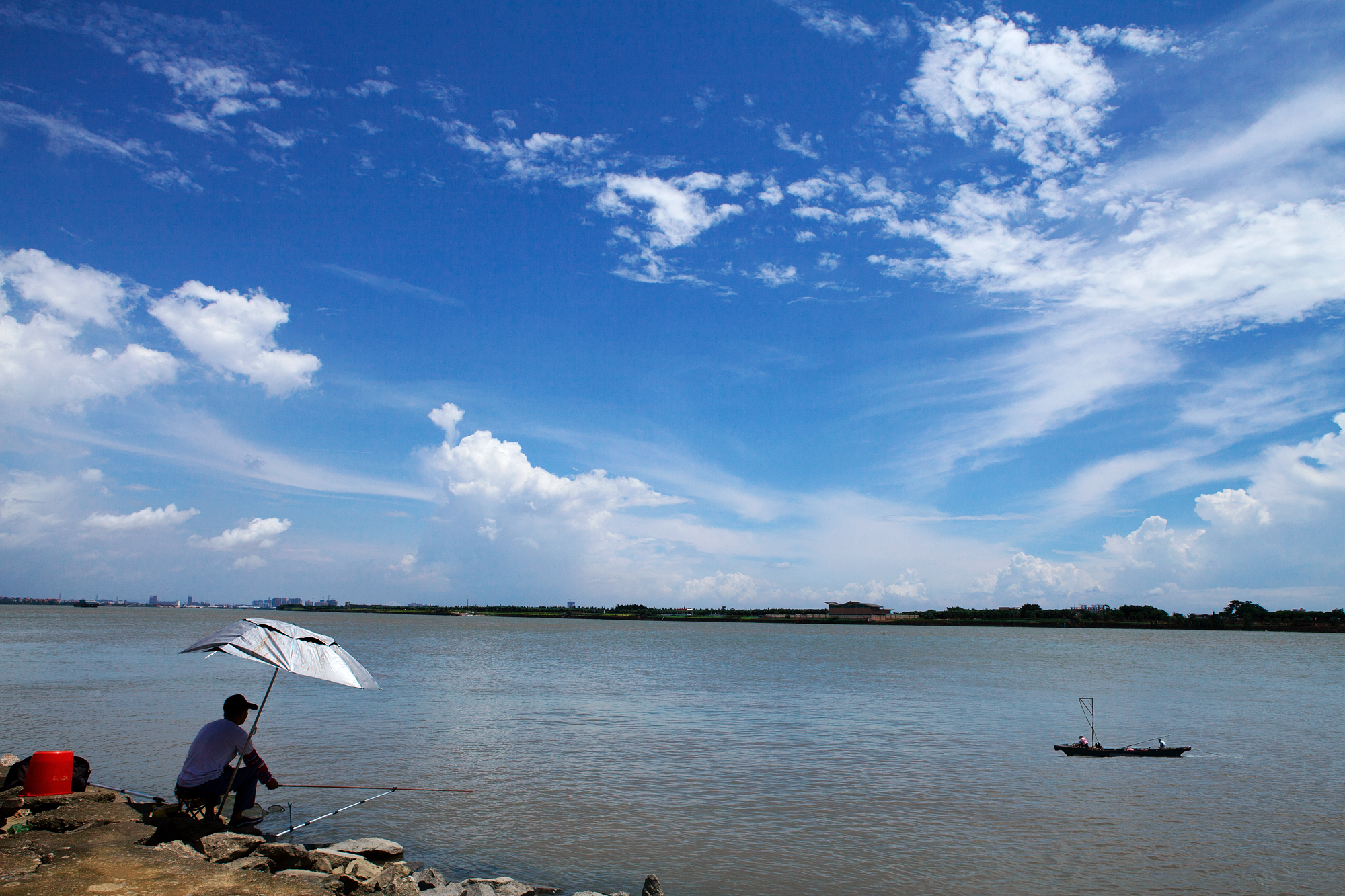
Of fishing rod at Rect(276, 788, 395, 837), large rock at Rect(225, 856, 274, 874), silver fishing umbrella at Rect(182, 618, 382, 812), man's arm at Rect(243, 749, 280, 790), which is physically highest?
silver fishing umbrella at Rect(182, 618, 382, 812)

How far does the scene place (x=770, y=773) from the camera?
18234 mm

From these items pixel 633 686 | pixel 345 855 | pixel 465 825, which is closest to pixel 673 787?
pixel 465 825

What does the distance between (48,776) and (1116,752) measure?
79.3 ft

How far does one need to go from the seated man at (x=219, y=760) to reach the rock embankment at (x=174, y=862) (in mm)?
426

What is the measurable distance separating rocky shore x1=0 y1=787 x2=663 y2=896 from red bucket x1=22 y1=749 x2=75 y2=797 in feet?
0.63

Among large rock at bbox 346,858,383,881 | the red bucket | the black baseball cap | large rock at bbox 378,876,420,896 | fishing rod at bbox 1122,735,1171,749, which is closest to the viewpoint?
large rock at bbox 378,876,420,896

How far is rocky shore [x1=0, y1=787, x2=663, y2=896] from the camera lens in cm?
849

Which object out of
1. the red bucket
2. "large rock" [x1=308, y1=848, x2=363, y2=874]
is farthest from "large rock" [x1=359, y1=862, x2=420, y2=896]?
the red bucket

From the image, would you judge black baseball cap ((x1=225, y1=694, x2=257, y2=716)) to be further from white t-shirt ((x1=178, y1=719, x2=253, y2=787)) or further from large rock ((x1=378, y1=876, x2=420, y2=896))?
large rock ((x1=378, y1=876, x2=420, y2=896))

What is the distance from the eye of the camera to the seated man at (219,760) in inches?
433

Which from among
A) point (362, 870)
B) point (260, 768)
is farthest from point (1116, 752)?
point (260, 768)

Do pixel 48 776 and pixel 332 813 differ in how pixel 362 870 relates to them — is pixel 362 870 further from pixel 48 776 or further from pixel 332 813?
pixel 48 776

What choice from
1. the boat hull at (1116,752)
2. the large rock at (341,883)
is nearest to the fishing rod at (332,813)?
the large rock at (341,883)

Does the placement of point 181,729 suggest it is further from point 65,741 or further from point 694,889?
point 694,889
